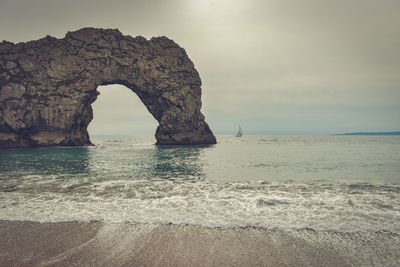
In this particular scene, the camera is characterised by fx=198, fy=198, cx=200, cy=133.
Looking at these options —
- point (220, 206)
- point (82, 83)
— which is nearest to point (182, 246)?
point (220, 206)

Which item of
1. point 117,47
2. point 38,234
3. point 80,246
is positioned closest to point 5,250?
point 38,234

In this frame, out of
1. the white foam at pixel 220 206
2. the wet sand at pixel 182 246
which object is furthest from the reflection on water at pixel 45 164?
the wet sand at pixel 182 246

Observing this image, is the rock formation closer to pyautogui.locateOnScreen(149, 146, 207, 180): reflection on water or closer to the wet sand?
pyautogui.locateOnScreen(149, 146, 207, 180): reflection on water

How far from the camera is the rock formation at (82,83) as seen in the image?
1866 inches

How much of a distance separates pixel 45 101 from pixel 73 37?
18553 millimetres

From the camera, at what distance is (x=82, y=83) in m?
51.8

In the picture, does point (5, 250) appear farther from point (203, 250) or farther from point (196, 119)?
point (196, 119)

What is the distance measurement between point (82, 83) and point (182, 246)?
58262 millimetres

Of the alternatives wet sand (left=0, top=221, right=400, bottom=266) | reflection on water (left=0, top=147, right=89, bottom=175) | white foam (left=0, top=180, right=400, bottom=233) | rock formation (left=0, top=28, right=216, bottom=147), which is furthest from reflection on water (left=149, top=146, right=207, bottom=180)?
rock formation (left=0, top=28, right=216, bottom=147)

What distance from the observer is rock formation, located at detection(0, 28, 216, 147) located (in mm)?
47406

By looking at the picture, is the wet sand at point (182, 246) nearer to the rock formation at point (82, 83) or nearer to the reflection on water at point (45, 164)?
the reflection on water at point (45, 164)

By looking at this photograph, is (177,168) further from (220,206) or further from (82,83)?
(82,83)

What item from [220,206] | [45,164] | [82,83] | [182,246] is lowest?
[45,164]

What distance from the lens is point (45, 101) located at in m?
48.8
